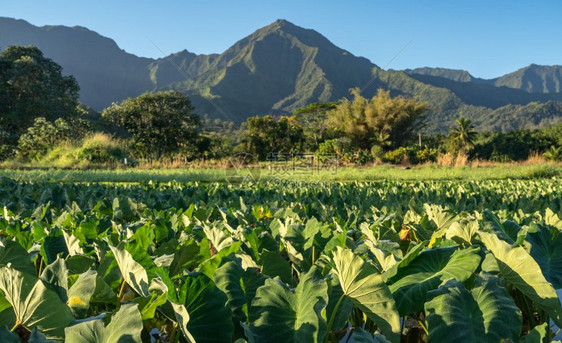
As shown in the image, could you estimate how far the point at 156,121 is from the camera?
32.3 m

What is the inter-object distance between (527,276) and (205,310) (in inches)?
20.4

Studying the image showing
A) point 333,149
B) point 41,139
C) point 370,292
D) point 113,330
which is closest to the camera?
point 113,330

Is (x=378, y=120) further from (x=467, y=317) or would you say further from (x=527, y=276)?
(x=467, y=317)

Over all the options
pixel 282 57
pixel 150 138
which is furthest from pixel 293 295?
pixel 282 57

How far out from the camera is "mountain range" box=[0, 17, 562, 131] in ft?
362

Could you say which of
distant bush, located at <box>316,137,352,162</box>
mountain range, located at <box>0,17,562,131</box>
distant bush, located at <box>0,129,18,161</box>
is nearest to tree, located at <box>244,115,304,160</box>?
distant bush, located at <box>316,137,352,162</box>

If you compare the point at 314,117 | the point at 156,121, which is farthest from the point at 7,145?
the point at 314,117

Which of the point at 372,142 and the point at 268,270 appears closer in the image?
the point at 268,270

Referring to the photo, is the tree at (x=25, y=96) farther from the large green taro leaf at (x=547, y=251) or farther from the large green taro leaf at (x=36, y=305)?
the large green taro leaf at (x=547, y=251)

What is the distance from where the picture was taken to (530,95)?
164375 millimetres

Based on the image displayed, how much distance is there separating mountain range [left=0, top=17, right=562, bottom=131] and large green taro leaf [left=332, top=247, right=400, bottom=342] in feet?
330

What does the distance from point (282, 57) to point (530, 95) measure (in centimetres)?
10411

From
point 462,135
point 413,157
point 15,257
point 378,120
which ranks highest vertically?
point 378,120

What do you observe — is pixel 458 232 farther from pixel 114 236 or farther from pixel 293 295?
pixel 114 236
